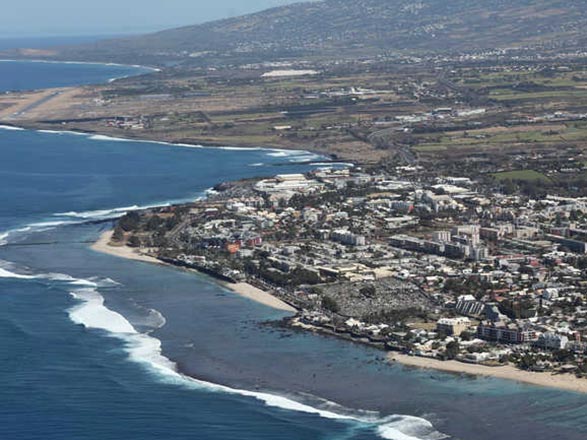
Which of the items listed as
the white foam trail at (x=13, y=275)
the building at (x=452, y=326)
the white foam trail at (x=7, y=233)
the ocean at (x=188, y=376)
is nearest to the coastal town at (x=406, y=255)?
the building at (x=452, y=326)

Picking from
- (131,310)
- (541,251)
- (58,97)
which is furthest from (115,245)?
(58,97)

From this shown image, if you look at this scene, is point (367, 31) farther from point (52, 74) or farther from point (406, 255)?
point (406, 255)

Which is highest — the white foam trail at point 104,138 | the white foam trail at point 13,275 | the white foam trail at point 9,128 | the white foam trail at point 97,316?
the white foam trail at point 97,316

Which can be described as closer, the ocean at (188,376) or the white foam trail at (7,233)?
the ocean at (188,376)

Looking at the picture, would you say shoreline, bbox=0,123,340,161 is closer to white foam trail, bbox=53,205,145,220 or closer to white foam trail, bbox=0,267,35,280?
white foam trail, bbox=53,205,145,220

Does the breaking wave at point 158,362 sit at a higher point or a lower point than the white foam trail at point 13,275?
higher

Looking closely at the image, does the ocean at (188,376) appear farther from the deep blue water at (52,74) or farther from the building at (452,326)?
the deep blue water at (52,74)

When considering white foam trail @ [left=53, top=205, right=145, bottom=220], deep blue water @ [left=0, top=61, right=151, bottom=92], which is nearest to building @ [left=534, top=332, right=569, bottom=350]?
Result: white foam trail @ [left=53, top=205, right=145, bottom=220]
